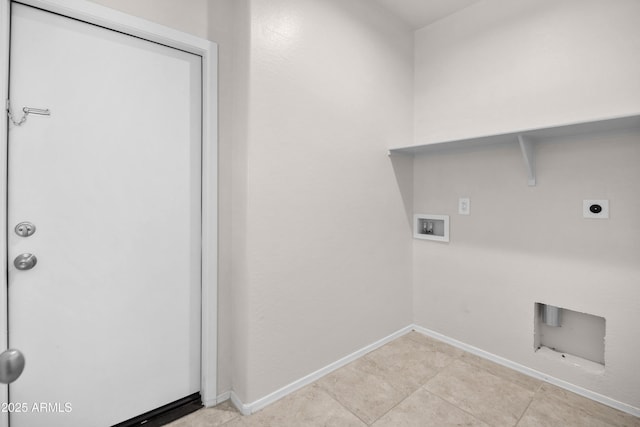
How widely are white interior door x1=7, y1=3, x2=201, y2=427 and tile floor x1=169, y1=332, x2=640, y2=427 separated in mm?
435

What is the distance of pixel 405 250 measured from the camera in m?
2.54

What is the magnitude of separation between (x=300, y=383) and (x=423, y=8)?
2857mm

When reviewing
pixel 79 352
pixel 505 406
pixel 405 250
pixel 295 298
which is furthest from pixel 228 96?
pixel 505 406

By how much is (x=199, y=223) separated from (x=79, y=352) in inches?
31.6

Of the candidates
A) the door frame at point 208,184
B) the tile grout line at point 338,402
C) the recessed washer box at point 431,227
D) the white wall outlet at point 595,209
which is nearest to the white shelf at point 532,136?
the white wall outlet at point 595,209

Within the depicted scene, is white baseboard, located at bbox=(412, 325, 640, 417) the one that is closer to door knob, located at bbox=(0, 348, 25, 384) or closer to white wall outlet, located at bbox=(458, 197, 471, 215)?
white wall outlet, located at bbox=(458, 197, 471, 215)

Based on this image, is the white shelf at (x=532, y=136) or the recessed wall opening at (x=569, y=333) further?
the recessed wall opening at (x=569, y=333)

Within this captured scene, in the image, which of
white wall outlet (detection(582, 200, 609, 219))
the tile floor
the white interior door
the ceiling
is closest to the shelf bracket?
white wall outlet (detection(582, 200, 609, 219))

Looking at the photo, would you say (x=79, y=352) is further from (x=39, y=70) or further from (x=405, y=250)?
(x=405, y=250)

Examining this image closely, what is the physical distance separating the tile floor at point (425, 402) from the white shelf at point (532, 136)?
1316mm

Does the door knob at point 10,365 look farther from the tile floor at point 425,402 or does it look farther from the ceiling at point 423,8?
the ceiling at point 423,8

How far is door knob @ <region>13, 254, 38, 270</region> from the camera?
1.24 metres

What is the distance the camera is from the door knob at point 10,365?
1.72 ft

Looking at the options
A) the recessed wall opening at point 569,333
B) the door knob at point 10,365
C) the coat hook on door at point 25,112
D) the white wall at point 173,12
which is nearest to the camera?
the door knob at point 10,365
